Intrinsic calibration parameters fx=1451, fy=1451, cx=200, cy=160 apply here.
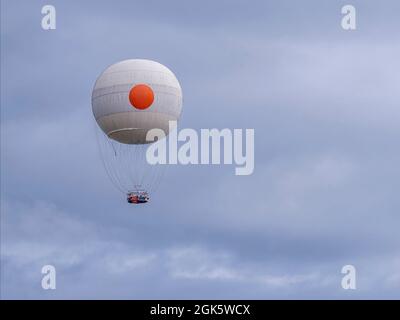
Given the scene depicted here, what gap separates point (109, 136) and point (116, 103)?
4732 mm

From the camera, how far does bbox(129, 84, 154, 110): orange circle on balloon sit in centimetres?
14225

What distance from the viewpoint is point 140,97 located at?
142 metres

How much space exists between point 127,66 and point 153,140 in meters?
7.86

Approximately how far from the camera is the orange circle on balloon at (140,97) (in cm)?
14225

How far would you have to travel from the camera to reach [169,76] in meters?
146

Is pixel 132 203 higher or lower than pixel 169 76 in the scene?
lower
